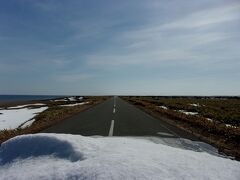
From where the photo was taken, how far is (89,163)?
5461 millimetres

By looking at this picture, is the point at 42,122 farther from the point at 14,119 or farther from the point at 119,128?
the point at 14,119

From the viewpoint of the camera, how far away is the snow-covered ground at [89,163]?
16.5 feet

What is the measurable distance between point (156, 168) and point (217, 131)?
36.3ft

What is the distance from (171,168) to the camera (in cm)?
538

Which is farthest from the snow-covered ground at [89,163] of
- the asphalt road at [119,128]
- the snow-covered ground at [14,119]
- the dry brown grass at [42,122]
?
the snow-covered ground at [14,119]

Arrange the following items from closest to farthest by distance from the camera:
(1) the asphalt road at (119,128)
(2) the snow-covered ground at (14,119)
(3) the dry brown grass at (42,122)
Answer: (1) the asphalt road at (119,128) < (3) the dry brown grass at (42,122) < (2) the snow-covered ground at (14,119)

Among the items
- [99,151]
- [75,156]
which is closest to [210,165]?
[99,151]

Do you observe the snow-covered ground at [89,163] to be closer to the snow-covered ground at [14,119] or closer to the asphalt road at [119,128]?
the asphalt road at [119,128]

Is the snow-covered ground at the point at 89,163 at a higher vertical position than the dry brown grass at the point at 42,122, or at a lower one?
higher

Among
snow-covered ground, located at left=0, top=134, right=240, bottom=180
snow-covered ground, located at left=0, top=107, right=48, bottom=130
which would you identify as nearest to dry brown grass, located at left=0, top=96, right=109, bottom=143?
snow-covered ground, located at left=0, top=107, right=48, bottom=130

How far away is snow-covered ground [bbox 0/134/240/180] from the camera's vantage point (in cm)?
503

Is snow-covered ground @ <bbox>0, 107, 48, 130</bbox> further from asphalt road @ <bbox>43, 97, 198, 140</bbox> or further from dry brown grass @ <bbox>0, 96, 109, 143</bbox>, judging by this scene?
asphalt road @ <bbox>43, 97, 198, 140</bbox>

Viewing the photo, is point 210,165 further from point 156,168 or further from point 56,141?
point 56,141

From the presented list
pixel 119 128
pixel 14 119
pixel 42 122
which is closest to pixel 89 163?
pixel 119 128
